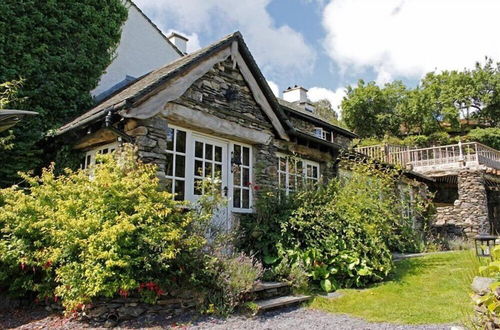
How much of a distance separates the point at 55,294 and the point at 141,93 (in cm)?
353

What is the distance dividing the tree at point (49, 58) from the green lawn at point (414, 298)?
7227mm

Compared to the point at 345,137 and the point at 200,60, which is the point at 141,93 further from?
the point at 345,137

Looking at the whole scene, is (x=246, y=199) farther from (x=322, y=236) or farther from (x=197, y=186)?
(x=322, y=236)

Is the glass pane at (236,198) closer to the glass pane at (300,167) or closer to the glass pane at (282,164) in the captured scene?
the glass pane at (282,164)

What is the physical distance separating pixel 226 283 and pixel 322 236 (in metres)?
2.98

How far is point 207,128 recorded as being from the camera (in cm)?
800

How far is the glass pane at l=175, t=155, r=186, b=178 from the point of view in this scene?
24.7 feet

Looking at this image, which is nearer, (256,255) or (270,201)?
(256,255)

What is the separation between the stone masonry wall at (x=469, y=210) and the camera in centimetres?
1933

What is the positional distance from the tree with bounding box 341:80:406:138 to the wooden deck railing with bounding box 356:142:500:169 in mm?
16137

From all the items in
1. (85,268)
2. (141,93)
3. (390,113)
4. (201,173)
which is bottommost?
(85,268)

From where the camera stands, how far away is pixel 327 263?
7801 millimetres

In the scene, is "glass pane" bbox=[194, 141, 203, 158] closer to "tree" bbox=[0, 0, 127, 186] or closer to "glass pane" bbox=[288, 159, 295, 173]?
"glass pane" bbox=[288, 159, 295, 173]

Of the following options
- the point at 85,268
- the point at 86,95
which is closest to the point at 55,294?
the point at 85,268
